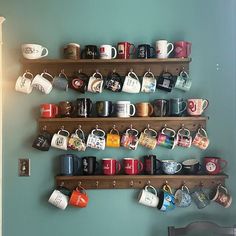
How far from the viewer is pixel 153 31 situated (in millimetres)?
1996

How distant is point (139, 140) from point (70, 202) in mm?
520

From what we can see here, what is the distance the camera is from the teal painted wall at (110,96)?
1990 mm

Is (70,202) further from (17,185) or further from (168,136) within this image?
(168,136)

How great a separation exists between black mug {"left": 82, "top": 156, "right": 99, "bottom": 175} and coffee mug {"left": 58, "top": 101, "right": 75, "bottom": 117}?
0.89 ft

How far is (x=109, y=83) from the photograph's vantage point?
1923 millimetres

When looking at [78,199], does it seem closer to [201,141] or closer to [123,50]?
[201,141]

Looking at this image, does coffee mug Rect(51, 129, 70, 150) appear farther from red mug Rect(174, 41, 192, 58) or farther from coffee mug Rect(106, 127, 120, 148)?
red mug Rect(174, 41, 192, 58)

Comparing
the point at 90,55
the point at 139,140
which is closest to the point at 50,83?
the point at 90,55

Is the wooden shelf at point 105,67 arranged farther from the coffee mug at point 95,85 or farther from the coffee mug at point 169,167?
the coffee mug at point 169,167

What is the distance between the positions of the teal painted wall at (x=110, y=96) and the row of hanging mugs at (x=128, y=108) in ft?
0.28

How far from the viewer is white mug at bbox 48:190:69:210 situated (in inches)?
74.4

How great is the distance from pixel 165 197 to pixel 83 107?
684 millimetres

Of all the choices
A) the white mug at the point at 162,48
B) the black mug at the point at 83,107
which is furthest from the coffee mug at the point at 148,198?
the white mug at the point at 162,48

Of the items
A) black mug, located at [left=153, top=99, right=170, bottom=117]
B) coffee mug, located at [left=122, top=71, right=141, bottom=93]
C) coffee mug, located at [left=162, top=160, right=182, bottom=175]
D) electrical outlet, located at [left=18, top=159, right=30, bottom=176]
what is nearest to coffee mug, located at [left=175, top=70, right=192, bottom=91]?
black mug, located at [left=153, top=99, right=170, bottom=117]
